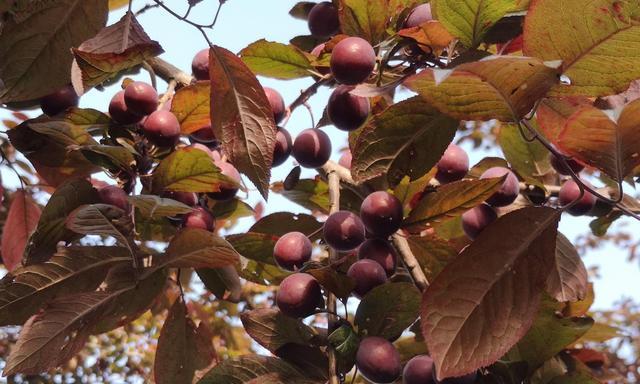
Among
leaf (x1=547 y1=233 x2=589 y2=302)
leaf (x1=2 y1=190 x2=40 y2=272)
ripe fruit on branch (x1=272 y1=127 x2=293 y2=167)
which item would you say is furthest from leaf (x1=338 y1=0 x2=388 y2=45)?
leaf (x1=2 y1=190 x2=40 y2=272)

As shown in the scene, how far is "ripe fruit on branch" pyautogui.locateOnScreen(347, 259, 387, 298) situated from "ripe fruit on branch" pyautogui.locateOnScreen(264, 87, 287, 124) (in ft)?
1.05

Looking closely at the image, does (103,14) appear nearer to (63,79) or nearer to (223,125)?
(63,79)

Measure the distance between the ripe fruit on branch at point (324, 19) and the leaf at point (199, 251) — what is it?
52 centimetres

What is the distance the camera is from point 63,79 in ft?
3.92

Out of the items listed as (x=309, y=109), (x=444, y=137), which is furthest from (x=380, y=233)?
(x=309, y=109)

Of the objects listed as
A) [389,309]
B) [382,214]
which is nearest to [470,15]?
[382,214]

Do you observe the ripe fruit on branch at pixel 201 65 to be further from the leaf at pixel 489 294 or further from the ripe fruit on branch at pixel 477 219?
the leaf at pixel 489 294

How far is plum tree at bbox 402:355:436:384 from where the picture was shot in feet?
3.10

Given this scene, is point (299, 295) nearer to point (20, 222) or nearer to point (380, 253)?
point (380, 253)

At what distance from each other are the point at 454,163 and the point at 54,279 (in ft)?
2.11

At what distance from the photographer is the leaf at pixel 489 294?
2.56 ft

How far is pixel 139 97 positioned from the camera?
1.12 meters

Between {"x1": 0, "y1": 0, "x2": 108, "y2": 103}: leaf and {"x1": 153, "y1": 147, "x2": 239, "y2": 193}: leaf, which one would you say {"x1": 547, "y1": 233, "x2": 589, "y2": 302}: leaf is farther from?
{"x1": 0, "y1": 0, "x2": 108, "y2": 103}: leaf

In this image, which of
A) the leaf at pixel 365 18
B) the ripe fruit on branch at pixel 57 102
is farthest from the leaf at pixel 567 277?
the ripe fruit on branch at pixel 57 102
